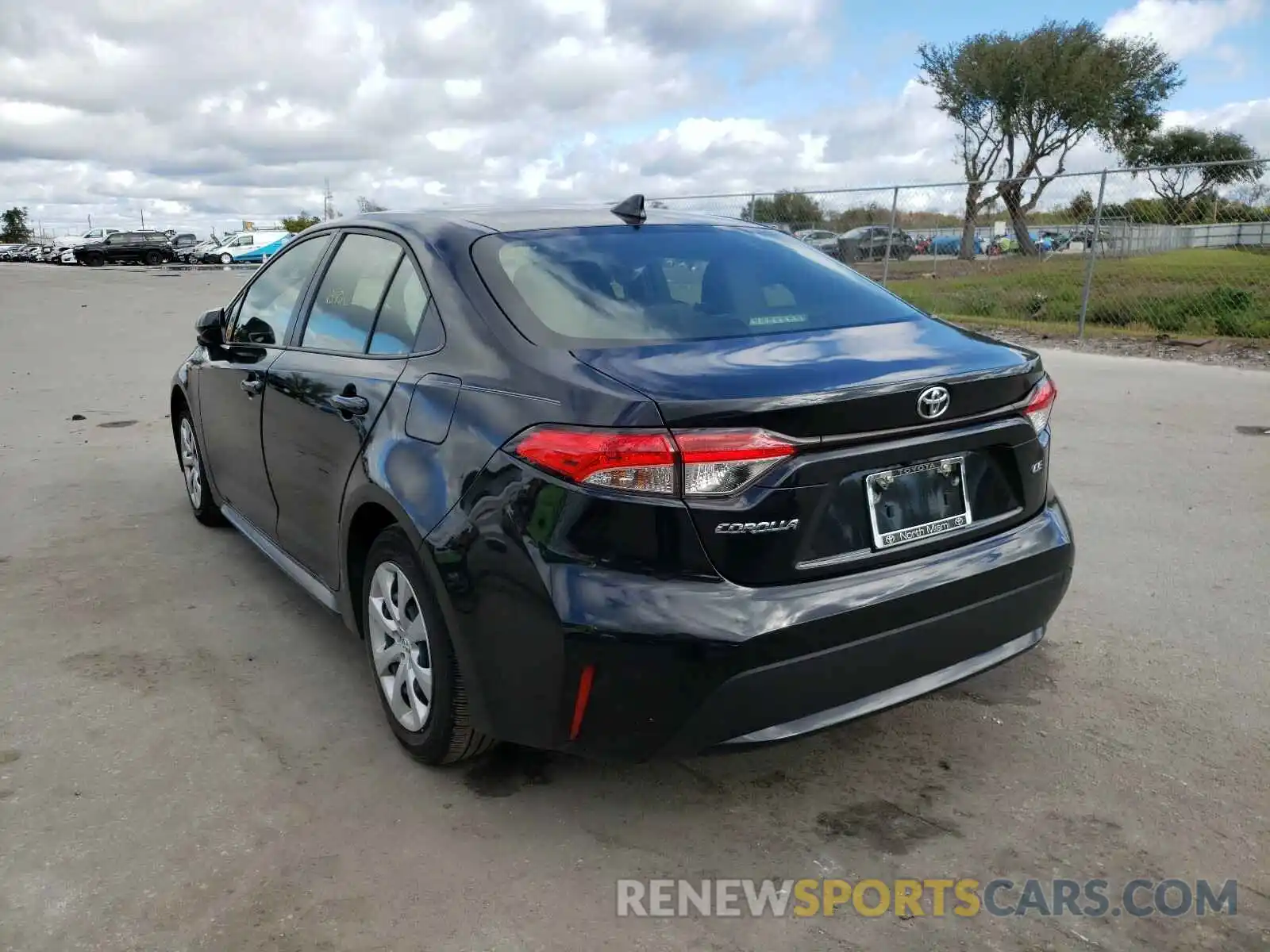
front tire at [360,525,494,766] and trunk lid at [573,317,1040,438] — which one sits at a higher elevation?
trunk lid at [573,317,1040,438]

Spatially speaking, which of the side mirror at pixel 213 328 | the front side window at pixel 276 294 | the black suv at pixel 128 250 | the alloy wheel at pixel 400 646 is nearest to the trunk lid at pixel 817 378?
→ the alloy wheel at pixel 400 646

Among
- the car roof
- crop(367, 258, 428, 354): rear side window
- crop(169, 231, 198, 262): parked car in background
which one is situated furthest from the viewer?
crop(169, 231, 198, 262): parked car in background

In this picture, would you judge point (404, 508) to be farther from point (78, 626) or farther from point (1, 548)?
point (1, 548)

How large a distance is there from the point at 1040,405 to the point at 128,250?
53.2 m

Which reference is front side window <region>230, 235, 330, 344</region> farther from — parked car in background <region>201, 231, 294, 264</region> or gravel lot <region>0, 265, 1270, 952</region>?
parked car in background <region>201, 231, 294, 264</region>

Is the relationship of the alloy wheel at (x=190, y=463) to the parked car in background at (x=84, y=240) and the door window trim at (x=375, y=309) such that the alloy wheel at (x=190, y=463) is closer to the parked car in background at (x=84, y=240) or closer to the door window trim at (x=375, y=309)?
the door window trim at (x=375, y=309)

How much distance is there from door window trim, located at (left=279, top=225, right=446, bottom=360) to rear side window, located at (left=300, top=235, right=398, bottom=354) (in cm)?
1

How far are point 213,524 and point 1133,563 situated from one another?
453cm

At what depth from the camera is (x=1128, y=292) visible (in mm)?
13266

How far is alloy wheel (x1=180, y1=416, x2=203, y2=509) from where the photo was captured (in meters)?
5.45

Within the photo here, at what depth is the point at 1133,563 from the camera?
479 centimetres

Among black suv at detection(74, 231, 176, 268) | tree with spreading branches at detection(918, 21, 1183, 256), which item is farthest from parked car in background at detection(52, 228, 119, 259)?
tree with spreading branches at detection(918, 21, 1183, 256)

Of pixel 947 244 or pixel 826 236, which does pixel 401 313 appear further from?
pixel 947 244

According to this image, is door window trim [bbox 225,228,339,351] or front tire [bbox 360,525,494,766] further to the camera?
door window trim [bbox 225,228,339,351]
